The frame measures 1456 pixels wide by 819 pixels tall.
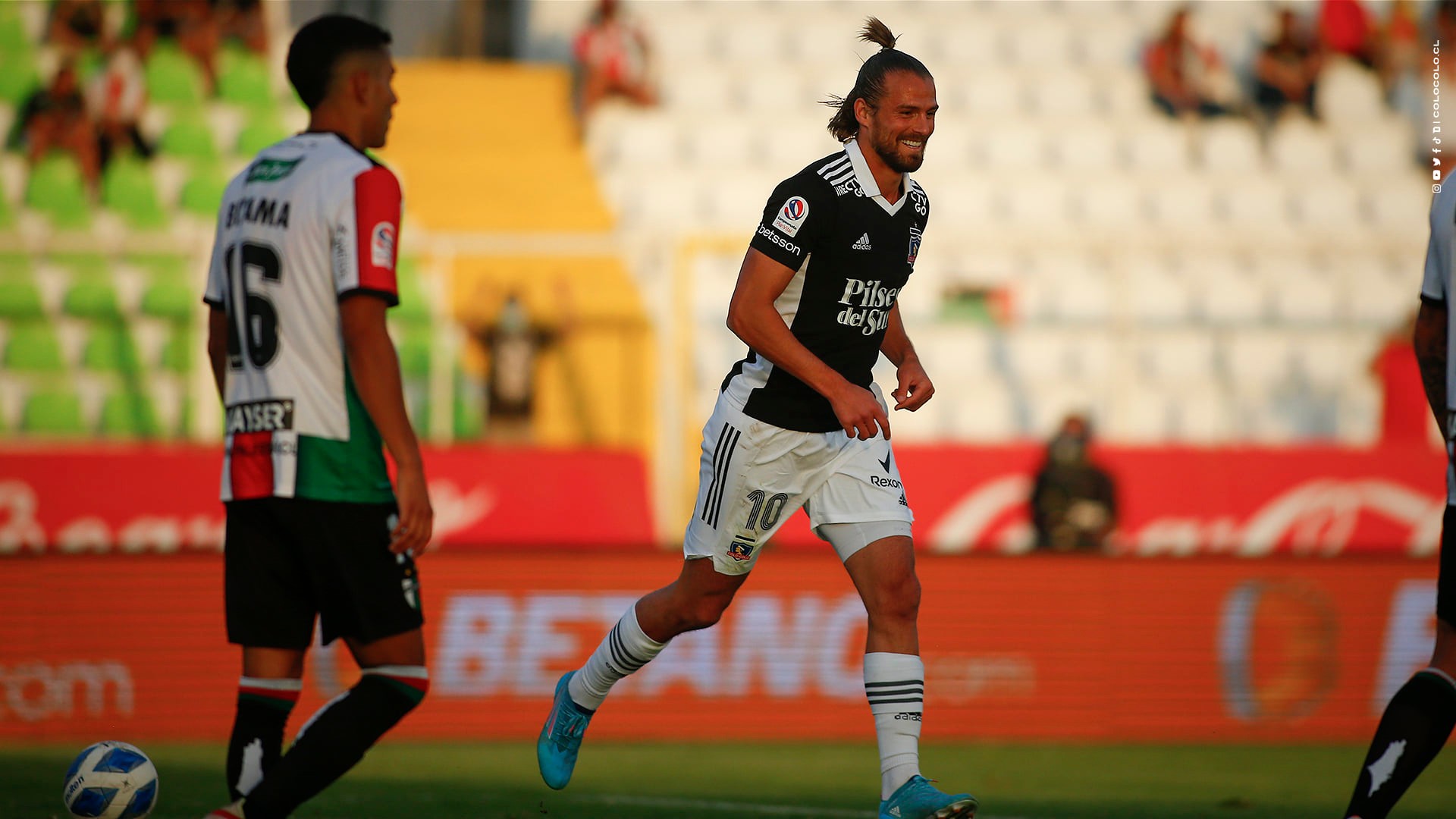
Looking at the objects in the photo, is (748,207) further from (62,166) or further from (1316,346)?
(62,166)

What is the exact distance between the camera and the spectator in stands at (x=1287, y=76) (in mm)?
17812

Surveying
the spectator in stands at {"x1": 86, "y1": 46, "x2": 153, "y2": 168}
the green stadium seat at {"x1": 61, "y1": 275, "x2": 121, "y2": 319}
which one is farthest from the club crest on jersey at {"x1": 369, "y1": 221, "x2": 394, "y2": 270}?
the spectator in stands at {"x1": 86, "y1": 46, "x2": 153, "y2": 168}

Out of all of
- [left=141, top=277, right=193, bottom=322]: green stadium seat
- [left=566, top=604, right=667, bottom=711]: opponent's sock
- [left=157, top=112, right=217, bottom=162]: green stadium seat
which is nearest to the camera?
[left=566, top=604, right=667, bottom=711]: opponent's sock

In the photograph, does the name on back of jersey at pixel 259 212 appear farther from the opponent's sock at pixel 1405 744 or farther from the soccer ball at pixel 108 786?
the opponent's sock at pixel 1405 744

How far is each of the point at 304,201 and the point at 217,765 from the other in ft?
15.4

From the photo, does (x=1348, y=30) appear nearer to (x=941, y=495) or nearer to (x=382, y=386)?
(x=941, y=495)

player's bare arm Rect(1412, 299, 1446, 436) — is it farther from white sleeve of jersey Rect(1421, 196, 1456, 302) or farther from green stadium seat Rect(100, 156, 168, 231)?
green stadium seat Rect(100, 156, 168, 231)

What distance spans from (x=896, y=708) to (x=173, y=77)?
15.3 metres

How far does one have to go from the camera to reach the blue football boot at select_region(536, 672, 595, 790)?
551 centimetres

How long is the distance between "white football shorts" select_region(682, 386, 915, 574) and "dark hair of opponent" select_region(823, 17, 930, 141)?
86 centimetres

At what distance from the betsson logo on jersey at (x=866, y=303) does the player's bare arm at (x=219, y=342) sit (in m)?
1.83

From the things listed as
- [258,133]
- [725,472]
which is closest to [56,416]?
[258,133]

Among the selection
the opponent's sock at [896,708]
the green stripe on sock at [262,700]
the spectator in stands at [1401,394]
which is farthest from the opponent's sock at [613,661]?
the spectator in stands at [1401,394]

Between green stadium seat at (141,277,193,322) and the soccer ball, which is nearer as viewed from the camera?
the soccer ball
